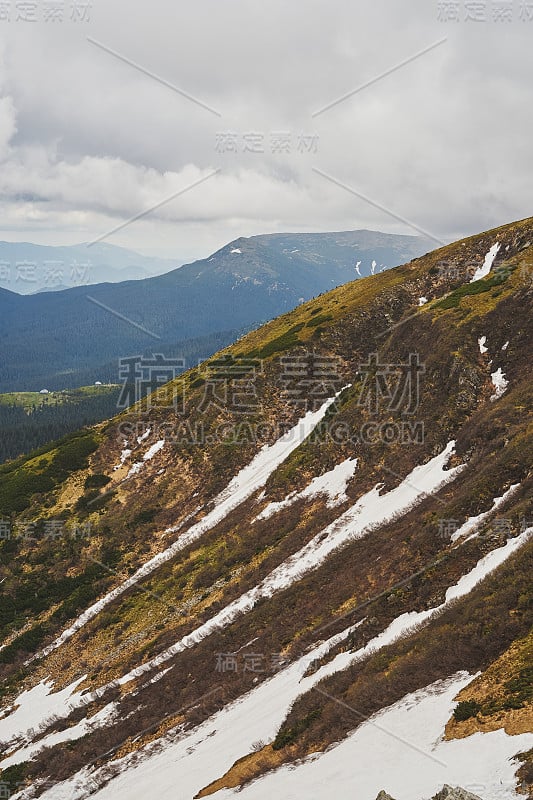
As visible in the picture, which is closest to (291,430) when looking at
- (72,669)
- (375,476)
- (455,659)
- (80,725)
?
(375,476)

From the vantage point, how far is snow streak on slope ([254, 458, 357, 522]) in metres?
49.6

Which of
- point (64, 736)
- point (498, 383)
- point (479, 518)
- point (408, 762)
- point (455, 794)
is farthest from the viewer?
point (498, 383)

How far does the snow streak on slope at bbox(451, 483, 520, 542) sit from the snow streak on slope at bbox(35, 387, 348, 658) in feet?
103

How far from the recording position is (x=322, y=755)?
1889 cm

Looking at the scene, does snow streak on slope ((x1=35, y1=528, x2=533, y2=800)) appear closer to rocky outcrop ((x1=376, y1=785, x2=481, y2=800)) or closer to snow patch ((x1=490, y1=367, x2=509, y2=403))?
rocky outcrop ((x1=376, y1=785, x2=481, y2=800))

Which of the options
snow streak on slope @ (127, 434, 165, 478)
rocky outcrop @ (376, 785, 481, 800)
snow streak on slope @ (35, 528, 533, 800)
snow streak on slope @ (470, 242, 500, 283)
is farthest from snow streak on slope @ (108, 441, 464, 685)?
snow streak on slope @ (470, 242, 500, 283)

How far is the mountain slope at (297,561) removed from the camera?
1977 cm

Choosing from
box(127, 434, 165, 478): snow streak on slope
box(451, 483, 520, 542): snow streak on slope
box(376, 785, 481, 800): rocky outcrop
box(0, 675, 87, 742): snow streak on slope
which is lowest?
box(0, 675, 87, 742): snow streak on slope

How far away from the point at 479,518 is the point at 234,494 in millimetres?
35242

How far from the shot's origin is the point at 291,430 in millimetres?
66938

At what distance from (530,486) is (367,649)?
12.2 m

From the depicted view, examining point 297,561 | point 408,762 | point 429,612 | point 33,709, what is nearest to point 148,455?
point 33,709

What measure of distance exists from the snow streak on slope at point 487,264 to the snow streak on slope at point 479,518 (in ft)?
171

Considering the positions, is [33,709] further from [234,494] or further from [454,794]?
[454,794]
